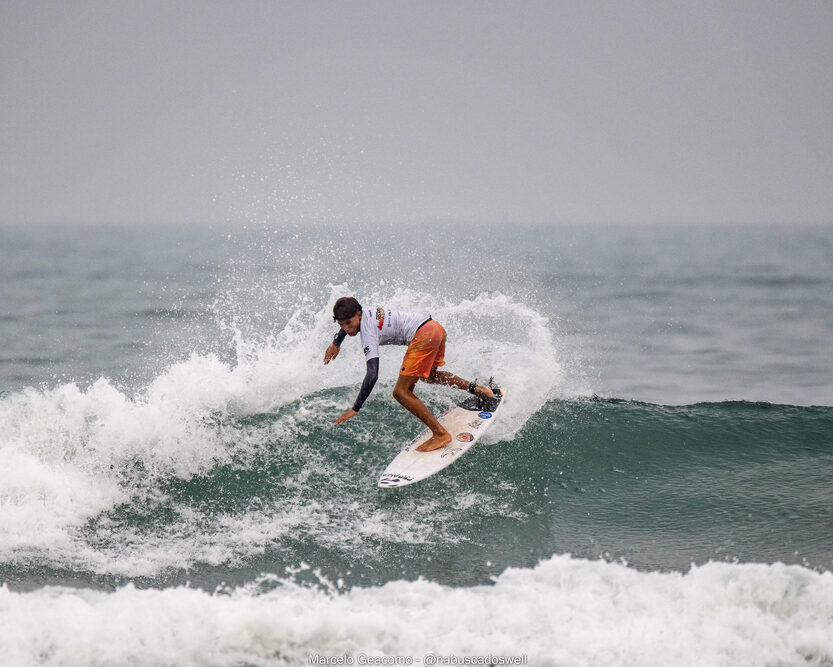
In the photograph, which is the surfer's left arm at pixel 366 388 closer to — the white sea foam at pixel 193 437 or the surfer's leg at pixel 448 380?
the white sea foam at pixel 193 437

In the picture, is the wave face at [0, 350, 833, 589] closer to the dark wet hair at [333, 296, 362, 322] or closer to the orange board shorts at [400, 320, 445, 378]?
the orange board shorts at [400, 320, 445, 378]

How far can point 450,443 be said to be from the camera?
803cm

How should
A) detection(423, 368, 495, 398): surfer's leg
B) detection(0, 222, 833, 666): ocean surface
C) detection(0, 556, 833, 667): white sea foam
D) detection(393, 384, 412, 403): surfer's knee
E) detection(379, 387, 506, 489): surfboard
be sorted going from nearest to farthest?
detection(0, 556, 833, 667): white sea foam, detection(0, 222, 833, 666): ocean surface, detection(379, 387, 506, 489): surfboard, detection(393, 384, 412, 403): surfer's knee, detection(423, 368, 495, 398): surfer's leg

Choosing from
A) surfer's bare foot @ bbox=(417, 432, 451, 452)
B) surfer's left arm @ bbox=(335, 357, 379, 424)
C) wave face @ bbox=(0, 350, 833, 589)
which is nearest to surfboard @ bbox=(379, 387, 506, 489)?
surfer's bare foot @ bbox=(417, 432, 451, 452)

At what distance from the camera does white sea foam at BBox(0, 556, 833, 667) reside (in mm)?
5074

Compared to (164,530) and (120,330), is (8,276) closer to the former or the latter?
(120,330)

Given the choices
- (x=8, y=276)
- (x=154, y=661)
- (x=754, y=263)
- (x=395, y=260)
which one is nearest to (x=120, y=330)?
(x=395, y=260)

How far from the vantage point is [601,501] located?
25.1 ft

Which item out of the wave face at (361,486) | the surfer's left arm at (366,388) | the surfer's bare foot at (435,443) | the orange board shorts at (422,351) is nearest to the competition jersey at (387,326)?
the orange board shorts at (422,351)

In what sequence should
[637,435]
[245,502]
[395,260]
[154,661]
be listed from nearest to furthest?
[154,661] → [245,502] → [637,435] → [395,260]

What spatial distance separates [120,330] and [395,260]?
17704mm

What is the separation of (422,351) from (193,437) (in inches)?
108

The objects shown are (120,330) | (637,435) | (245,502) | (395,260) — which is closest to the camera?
(245,502)

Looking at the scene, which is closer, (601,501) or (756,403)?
(601,501)
